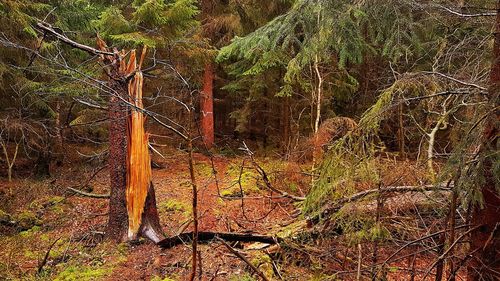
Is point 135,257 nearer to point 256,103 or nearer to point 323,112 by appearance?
point 323,112

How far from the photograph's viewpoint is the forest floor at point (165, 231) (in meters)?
5.40

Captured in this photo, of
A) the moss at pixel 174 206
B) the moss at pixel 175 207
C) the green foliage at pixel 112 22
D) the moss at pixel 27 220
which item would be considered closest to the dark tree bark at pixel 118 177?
the moss at pixel 175 207

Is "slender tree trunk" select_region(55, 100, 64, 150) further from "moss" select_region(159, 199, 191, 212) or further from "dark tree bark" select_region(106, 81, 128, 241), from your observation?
"dark tree bark" select_region(106, 81, 128, 241)

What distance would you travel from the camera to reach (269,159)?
43.4ft

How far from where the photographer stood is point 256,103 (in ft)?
53.4

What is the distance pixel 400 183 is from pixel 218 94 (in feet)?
50.7

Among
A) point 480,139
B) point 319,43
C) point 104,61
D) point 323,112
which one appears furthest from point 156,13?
point 480,139

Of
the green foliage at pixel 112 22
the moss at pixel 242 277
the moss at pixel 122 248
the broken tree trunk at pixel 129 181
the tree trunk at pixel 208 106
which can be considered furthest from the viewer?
the tree trunk at pixel 208 106

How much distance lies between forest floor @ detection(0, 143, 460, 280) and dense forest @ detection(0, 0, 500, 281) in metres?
0.05

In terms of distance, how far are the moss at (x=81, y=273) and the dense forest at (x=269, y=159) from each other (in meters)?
0.05

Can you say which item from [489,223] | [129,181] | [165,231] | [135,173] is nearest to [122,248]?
[165,231]

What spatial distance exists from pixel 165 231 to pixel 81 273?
226 cm

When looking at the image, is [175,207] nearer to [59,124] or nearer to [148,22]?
[148,22]

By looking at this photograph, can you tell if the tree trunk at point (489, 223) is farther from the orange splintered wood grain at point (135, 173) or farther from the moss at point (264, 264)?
the orange splintered wood grain at point (135, 173)
